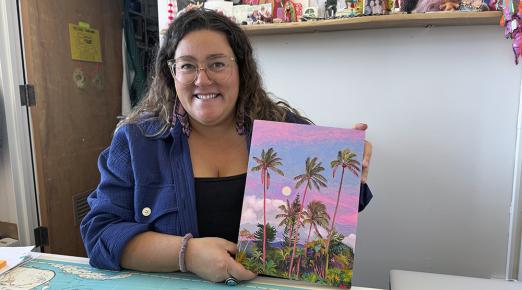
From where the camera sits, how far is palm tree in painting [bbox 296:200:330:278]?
0.74 metres

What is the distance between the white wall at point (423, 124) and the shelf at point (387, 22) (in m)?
0.06

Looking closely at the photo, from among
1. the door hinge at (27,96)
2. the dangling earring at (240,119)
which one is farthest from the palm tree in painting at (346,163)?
the door hinge at (27,96)

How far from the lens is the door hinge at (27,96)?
191 cm

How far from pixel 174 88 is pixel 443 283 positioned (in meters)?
0.90

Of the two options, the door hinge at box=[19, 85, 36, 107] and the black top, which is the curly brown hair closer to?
the black top

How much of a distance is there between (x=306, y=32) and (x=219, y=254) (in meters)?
1.14

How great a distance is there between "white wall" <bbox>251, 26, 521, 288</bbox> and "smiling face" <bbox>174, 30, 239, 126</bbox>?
76 cm

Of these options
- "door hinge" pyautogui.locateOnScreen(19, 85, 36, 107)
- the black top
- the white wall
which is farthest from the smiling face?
"door hinge" pyautogui.locateOnScreen(19, 85, 36, 107)

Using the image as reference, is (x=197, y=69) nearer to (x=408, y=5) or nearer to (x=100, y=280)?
(x=100, y=280)

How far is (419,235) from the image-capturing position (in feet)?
5.16

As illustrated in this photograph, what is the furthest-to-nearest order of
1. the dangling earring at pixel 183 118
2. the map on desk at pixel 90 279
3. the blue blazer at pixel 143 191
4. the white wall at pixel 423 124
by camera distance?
the white wall at pixel 423 124 < the dangling earring at pixel 183 118 < the blue blazer at pixel 143 191 < the map on desk at pixel 90 279

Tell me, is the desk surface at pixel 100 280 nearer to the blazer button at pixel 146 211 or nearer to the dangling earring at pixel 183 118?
the blazer button at pixel 146 211

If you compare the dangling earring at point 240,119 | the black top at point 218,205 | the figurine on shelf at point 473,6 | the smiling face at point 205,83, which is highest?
the figurine on shelf at point 473,6

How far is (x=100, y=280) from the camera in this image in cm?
76
